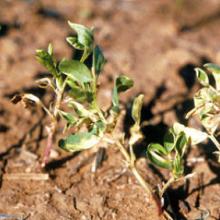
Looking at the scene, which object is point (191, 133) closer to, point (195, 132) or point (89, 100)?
point (195, 132)

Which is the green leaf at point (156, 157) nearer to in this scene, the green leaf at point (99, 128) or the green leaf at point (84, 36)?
the green leaf at point (99, 128)

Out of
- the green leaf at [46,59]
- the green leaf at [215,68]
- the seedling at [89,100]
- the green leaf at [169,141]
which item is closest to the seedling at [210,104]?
the green leaf at [215,68]

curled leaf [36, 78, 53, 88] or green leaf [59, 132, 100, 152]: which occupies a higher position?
curled leaf [36, 78, 53, 88]

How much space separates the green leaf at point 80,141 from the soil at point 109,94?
314mm

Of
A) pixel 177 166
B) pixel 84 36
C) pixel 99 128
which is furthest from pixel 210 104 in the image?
pixel 84 36

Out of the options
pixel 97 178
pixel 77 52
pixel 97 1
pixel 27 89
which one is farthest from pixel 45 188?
pixel 97 1

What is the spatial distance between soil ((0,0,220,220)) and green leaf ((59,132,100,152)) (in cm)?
31

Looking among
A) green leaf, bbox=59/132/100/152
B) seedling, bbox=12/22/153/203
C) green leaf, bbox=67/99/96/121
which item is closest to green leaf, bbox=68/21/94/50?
seedling, bbox=12/22/153/203

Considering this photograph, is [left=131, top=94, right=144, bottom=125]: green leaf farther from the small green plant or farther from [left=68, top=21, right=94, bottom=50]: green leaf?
[left=68, top=21, right=94, bottom=50]: green leaf

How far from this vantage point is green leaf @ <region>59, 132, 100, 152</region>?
1886 millimetres

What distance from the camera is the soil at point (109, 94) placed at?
2.10 m

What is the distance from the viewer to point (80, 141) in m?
1.90

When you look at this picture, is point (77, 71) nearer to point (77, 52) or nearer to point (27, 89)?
point (27, 89)

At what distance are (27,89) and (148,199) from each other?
1069mm
